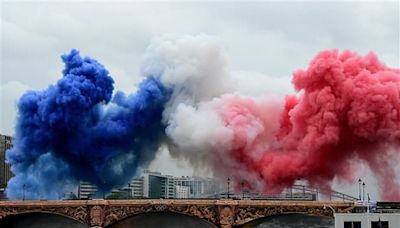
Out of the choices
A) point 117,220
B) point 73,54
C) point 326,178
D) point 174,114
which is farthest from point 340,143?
point 73,54

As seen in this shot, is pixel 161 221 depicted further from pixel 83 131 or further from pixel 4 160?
pixel 4 160

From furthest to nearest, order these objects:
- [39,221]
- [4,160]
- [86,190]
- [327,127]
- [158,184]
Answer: [158,184], [86,190], [4,160], [39,221], [327,127]

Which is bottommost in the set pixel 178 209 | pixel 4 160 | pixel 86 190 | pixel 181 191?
pixel 178 209

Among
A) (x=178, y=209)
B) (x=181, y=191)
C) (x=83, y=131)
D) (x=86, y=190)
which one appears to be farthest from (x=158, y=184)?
(x=178, y=209)

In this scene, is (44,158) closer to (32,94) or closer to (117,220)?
(32,94)

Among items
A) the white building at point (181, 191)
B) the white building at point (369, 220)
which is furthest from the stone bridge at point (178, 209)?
the white building at point (181, 191)

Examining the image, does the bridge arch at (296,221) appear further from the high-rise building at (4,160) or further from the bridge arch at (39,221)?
the high-rise building at (4,160)
